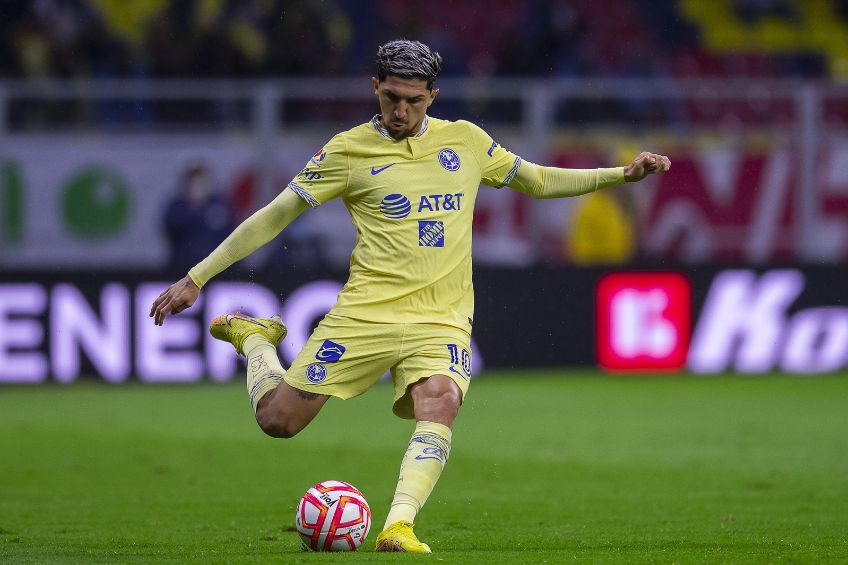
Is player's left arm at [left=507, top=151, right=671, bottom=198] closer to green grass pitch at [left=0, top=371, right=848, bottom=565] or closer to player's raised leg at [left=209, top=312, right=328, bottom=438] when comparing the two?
player's raised leg at [left=209, top=312, right=328, bottom=438]

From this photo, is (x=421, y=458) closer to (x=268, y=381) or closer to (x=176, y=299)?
(x=268, y=381)

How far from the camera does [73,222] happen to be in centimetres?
1509

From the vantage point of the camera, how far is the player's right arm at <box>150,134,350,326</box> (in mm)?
6656

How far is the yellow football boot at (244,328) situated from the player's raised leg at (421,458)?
1.15 m

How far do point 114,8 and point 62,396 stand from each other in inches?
255

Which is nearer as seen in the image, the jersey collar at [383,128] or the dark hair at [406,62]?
the dark hair at [406,62]

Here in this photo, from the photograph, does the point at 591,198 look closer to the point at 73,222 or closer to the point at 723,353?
the point at 723,353

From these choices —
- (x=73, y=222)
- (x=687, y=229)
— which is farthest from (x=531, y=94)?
(x=73, y=222)

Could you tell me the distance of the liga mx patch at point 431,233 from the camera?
6.66 m

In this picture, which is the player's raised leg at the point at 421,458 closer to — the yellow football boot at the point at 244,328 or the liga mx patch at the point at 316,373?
the liga mx patch at the point at 316,373

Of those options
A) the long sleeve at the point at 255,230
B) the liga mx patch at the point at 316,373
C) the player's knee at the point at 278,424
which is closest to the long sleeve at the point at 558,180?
the long sleeve at the point at 255,230

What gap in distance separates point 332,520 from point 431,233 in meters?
1.31

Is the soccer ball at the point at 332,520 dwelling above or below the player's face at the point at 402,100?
below

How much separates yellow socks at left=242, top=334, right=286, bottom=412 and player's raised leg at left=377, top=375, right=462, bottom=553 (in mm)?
741
